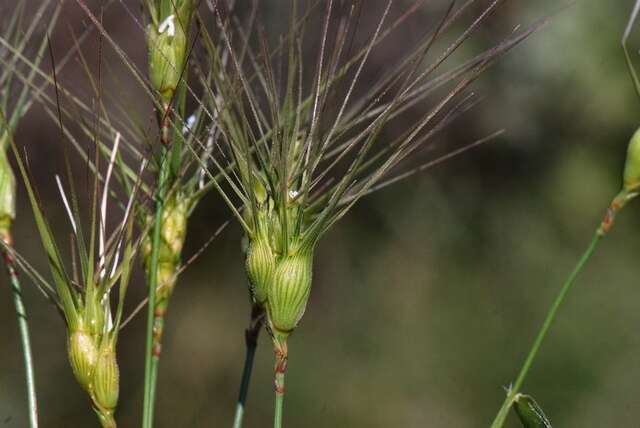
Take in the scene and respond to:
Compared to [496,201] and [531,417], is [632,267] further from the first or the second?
[531,417]

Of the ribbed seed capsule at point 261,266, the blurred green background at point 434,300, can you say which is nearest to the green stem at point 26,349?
the ribbed seed capsule at point 261,266

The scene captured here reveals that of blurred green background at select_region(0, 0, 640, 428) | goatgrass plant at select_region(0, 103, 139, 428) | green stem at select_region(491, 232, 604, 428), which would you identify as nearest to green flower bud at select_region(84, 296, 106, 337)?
goatgrass plant at select_region(0, 103, 139, 428)

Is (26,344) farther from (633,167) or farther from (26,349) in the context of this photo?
(633,167)

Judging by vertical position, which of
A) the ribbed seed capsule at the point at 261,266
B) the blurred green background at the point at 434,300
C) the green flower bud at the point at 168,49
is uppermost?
the blurred green background at the point at 434,300

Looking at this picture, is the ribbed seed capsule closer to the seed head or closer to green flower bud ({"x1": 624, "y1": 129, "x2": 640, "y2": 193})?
the seed head

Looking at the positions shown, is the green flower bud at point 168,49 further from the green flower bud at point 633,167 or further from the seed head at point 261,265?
the green flower bud at point 633,167

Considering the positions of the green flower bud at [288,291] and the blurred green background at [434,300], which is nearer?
the green flower bud at [288,291]

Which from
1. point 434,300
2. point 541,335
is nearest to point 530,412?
point 541,335
